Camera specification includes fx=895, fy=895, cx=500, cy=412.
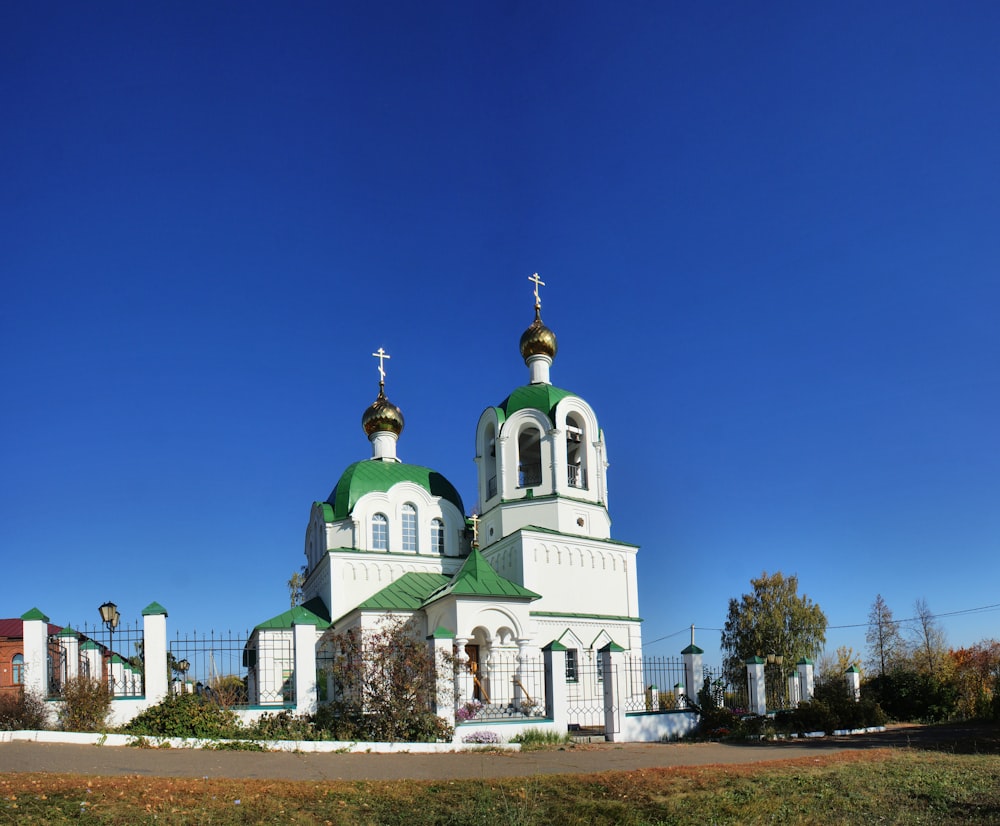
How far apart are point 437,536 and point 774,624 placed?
20.1 metres

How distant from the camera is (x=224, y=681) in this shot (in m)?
18.0

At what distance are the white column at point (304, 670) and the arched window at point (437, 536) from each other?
432 inches

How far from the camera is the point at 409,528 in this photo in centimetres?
2828

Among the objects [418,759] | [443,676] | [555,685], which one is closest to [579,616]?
[555,685]

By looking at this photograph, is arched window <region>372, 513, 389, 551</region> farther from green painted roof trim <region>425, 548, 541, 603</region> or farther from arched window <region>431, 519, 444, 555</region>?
green painted roof trim <region>425, 548, 541, 603</region>

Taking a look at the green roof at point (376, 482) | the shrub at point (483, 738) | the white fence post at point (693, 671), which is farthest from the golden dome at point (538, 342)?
the shrub at point (483, 738)

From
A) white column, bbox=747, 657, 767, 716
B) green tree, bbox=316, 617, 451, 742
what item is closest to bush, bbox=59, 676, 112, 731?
green tree, bbox=316, 617, 451, 742

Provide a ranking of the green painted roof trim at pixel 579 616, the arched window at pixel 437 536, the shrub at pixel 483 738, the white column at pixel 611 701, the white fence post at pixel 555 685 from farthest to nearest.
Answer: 1. the arched window at pixel 437 536
2. the green painted roof trim at pixel 579 616
3. the white column at pixel 611 701
4. the white fence post at pixel 555 685
5. the shrub at pixel 483 738

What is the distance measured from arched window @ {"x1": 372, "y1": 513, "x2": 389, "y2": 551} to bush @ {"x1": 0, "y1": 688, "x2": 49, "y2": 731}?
1288 centimetres

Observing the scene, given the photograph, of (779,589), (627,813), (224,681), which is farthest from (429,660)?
(779,589)

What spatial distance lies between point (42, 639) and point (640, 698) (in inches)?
536

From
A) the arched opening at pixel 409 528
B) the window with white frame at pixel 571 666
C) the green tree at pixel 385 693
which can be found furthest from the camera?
the arched opening at pixel 409 528

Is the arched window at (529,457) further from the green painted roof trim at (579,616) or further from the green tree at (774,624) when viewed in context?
the green tree at (774,624)

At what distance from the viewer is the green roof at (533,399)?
2647 cm
